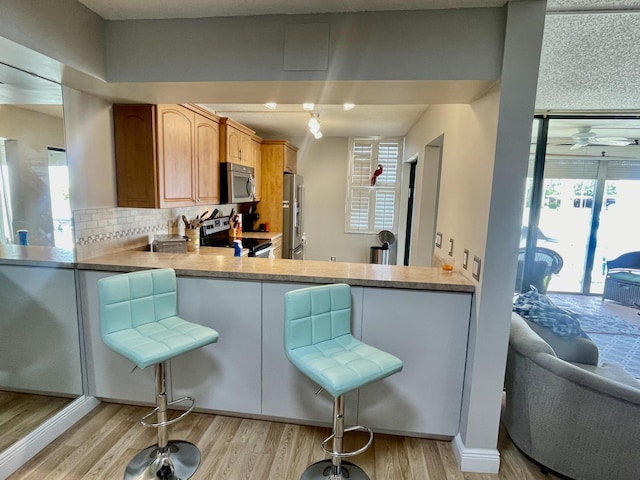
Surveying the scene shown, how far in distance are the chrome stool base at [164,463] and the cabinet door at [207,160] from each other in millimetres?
2058

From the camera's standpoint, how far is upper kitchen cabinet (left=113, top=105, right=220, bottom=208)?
2.40 metres

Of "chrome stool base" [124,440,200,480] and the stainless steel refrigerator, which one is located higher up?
the stainless steel refrigerator

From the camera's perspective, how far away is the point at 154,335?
166 centimetres

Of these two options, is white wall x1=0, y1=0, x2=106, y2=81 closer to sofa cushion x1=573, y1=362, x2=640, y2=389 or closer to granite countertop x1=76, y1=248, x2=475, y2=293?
granite countertop x1=76, y1=248, x2=475, y2=293

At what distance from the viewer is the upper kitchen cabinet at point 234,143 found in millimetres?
3650

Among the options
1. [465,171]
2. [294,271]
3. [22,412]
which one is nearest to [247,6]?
[294,271]

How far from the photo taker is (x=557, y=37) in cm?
180

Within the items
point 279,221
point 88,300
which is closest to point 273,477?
point 88,300

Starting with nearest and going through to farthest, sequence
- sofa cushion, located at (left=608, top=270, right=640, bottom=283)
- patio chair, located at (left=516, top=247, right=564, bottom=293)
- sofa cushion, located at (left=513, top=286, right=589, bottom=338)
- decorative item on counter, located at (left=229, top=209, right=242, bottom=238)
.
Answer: sofa cushion, located at (left=513, top=286, right=589, bottom=338) < patio chair, located at (left=516, top=247, right=564, bottom=293) < sofa cushion, located at (left=608, top=270, right=640, bottom=283) < decorative item on counter, located at (left=229, top=209, right=242, bottom=238)

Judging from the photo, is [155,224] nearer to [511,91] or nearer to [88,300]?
[88,300]

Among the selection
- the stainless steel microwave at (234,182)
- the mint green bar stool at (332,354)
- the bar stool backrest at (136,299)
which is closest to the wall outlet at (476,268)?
the mint green bar stool at (332,354)

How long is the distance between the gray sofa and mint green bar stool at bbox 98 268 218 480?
1.69 metres

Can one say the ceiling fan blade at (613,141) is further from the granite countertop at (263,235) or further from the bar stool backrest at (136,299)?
the bar stool backrest at (136,299)

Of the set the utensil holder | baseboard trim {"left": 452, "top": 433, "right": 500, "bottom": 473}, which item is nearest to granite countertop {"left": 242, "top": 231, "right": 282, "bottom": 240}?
the utensil holder
